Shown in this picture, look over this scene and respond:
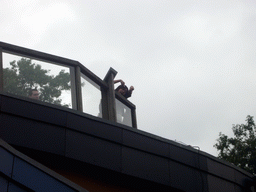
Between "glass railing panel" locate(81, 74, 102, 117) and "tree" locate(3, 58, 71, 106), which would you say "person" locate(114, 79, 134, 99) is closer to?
"glass railing panel" locate(81, 74, 102, 117)

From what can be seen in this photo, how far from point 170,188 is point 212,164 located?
1876mm

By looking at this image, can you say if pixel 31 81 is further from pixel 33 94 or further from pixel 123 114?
pixel 123 114

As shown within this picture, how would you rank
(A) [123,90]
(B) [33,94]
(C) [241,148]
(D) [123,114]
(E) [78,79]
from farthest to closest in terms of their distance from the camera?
(C) [241,148]
(A) [123,90]
(D) [123,114]
(E) [78,79]
(B) [33,94]

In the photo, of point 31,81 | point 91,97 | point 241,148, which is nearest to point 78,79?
point 91,97

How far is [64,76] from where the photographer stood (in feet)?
38.9

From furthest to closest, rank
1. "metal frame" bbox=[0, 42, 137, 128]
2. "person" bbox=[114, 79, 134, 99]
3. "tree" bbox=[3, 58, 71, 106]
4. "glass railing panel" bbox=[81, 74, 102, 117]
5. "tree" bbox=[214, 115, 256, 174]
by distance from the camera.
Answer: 1. "tree" bbox=[214, 115, 256, 174]
2. "person" bbox=[114, 79, 134, 99]
3. "glass railing panel" bbox=[81, 74, 102, 117]
4. "metal frame" bbox=[0, 42, 137, 128]
5. "tree" bbox=[3, 58, 71, 106]

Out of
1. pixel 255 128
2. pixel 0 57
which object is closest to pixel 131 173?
pixel 0 57

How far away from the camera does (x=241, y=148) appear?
120 ft

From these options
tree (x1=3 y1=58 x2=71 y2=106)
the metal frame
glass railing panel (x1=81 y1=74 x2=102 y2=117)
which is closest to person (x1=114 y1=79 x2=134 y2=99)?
the metal frame

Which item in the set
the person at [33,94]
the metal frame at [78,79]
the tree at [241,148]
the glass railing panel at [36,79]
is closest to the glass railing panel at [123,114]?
the metal frame at [78,79]

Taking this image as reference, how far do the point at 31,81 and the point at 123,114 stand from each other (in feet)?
12.0

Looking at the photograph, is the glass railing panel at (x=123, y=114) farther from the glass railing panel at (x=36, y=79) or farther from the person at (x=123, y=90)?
the glass railing panel at (x=36, y=79)

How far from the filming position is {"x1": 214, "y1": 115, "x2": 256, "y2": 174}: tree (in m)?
35.8

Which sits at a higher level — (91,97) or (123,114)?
(123,114)
